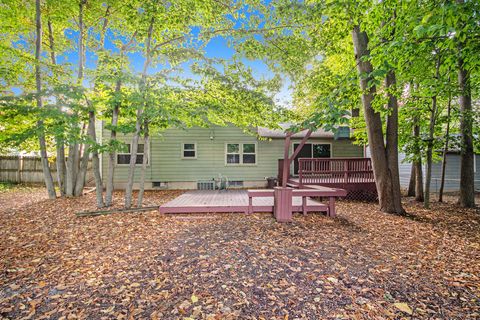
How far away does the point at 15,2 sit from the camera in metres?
7.71

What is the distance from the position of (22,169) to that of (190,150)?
11094 mm

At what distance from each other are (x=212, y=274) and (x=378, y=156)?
250 inches

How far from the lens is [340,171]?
968 cm

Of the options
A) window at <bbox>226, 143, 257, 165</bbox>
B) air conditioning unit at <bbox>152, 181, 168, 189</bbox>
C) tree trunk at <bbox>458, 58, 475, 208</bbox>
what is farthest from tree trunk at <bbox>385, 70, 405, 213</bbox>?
air conditioning unit at <bbox>152, 181, 168, 189</bbox>

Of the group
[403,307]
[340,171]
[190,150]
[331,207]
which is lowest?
[403,307]

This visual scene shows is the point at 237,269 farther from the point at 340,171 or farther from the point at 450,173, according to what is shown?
the point at 450,173

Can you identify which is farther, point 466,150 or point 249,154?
point 249,154

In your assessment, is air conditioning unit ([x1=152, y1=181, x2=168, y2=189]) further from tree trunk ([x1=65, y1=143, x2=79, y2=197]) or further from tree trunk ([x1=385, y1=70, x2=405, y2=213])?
tree trunk ([x1=385, y1=70, x2=405, y2=213])

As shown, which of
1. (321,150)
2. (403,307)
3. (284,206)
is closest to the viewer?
(403,307)

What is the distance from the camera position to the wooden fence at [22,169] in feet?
46.3

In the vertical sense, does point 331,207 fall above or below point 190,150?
below

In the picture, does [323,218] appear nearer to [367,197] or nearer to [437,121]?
[367,197]

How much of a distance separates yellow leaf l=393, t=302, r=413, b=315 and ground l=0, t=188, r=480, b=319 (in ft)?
0.04

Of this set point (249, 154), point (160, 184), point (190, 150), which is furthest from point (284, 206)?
point (160, 184)
